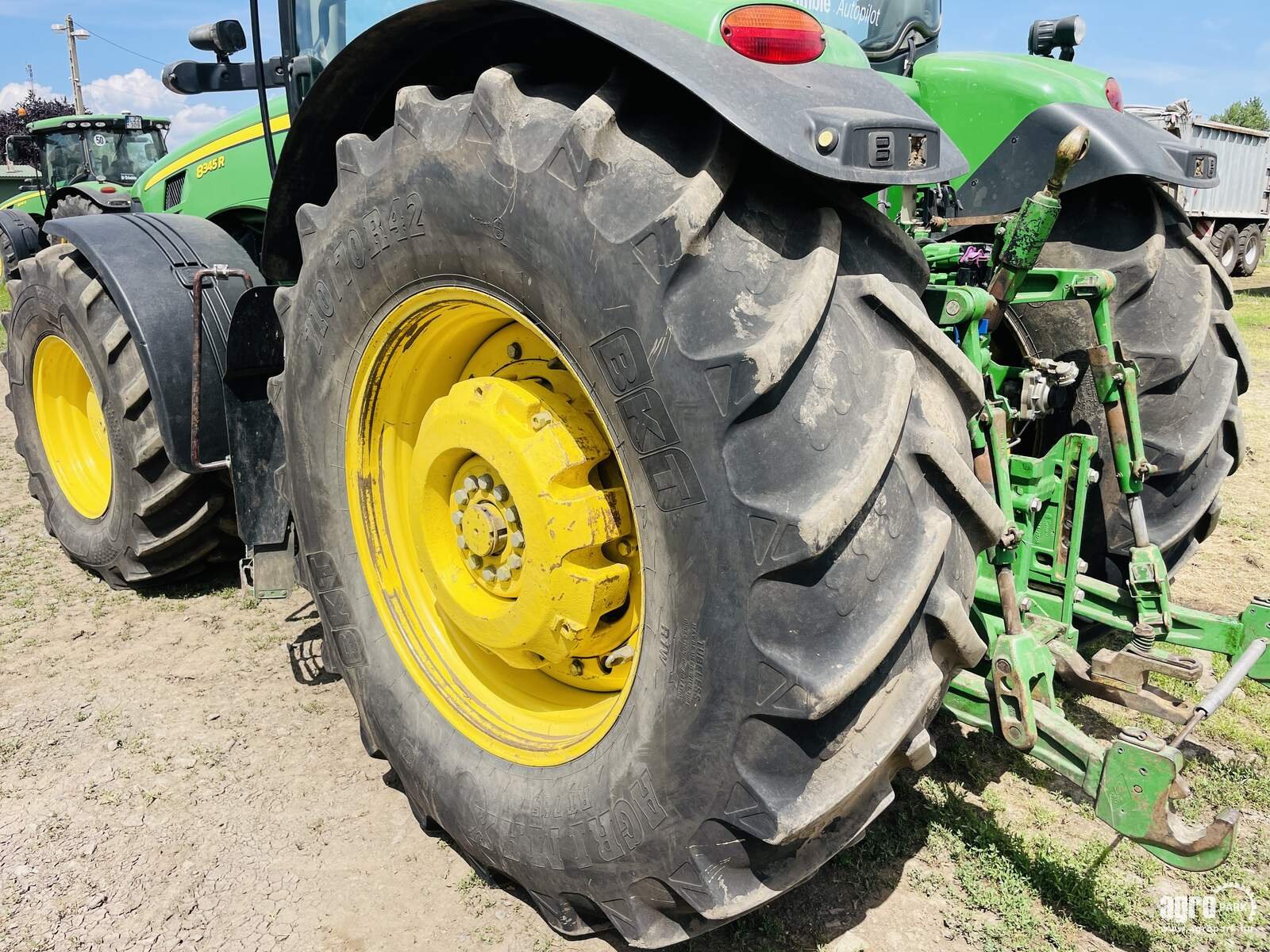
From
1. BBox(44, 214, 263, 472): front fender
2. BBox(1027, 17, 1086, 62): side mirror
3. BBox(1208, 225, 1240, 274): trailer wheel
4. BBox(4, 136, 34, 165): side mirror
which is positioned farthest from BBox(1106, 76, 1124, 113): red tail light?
BBox(1208, 225, 1240, 274): trailer wheel

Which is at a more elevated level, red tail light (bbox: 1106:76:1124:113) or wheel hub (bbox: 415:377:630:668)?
red tail light (bbox: 1106:76:1124:113)

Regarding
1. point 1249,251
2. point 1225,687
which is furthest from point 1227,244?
point 1225,687

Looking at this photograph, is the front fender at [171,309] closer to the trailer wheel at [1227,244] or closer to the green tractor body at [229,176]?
the green tractor body at [229,176]

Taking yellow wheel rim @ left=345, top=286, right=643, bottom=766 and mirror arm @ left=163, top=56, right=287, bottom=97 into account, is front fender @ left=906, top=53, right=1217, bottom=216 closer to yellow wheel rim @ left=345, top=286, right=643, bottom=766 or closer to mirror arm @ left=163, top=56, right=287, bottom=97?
yellow wheel rim @ left=345, top=286, right=643, bottom=766

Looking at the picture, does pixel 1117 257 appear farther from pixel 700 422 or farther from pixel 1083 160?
pixel 700 422

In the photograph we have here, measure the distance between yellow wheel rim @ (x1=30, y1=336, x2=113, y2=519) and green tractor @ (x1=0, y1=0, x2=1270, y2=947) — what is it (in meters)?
1.08

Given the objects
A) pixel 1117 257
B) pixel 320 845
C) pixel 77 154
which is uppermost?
pixel 1117 257

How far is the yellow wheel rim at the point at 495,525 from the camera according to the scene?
1760 millimetres

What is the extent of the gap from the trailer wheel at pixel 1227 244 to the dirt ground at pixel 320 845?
53.1 feet

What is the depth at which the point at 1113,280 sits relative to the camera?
2123 millimetres

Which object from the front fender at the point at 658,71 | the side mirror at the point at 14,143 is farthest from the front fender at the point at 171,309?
the side mirror at the point at 14,143

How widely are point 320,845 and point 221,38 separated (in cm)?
243

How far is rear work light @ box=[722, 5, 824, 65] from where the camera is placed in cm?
157

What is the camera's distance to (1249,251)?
53.8ft
